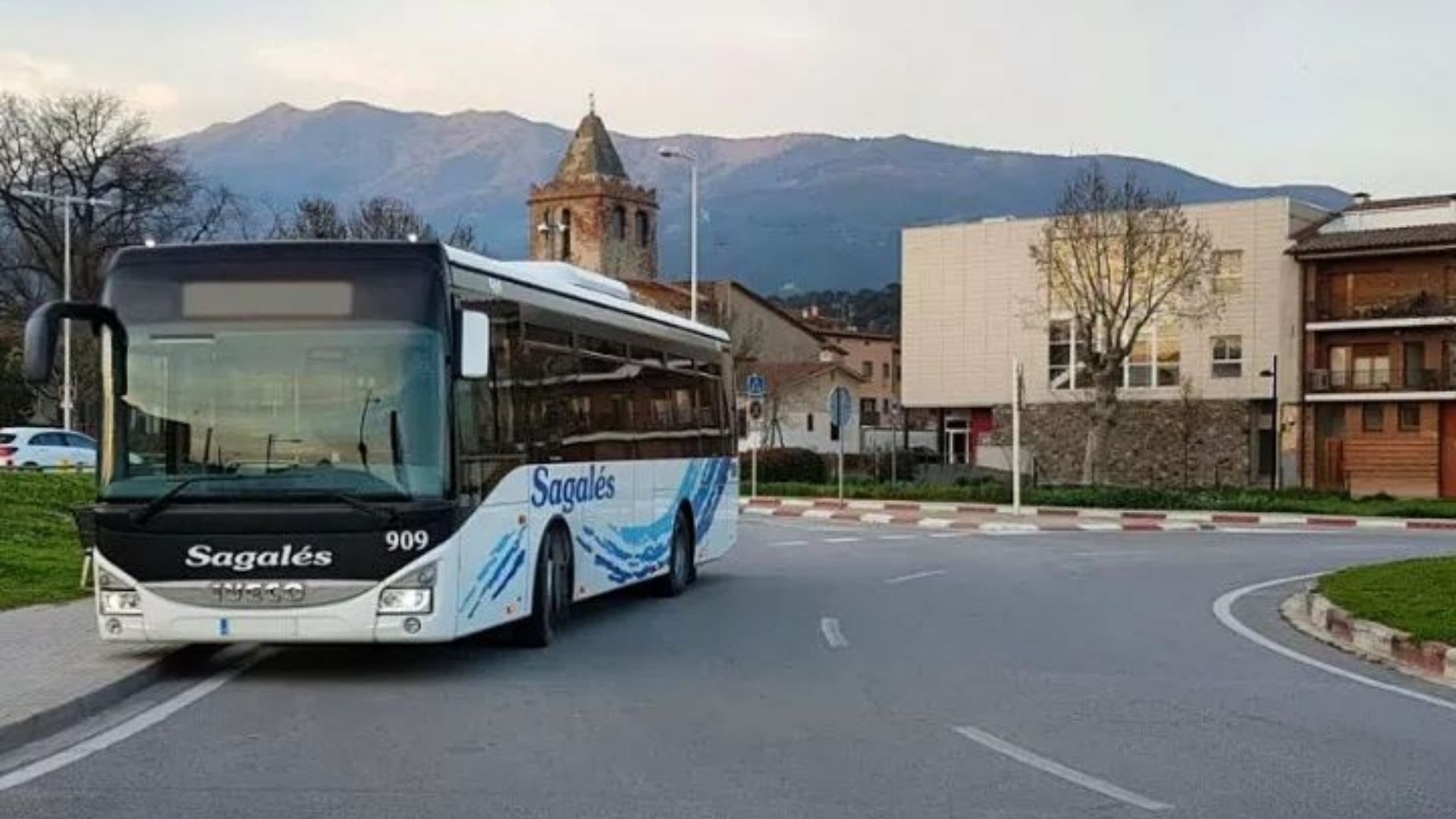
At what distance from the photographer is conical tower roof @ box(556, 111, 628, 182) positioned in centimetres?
11962

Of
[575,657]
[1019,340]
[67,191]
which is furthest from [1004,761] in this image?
[67,191]

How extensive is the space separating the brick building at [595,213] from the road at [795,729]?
10117cm

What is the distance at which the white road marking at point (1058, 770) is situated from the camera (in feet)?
26.0

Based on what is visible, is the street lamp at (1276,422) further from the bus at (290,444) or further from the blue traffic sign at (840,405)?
the bus at (290,444)

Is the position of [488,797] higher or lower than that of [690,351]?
lower

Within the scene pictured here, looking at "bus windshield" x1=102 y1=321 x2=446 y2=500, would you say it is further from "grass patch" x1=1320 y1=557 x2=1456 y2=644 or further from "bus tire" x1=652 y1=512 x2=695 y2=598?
"grass patch" x1=1320 y1=557 x2=1456 y2=644

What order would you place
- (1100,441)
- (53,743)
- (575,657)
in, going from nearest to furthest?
(53,743), (575,657), (1100,441)

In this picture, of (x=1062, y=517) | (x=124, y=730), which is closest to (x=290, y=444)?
(x=124, y=730)

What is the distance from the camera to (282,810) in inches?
297

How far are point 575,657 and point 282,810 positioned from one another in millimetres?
5677

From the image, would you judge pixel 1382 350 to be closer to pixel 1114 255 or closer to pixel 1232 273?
pixel 1232 273

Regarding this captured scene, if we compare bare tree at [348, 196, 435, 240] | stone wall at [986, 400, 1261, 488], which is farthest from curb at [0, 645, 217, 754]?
stone wall at [986, 400, 1261, 488]

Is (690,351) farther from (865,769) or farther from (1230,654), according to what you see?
(865,769)

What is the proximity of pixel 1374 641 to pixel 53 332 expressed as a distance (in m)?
10.5
